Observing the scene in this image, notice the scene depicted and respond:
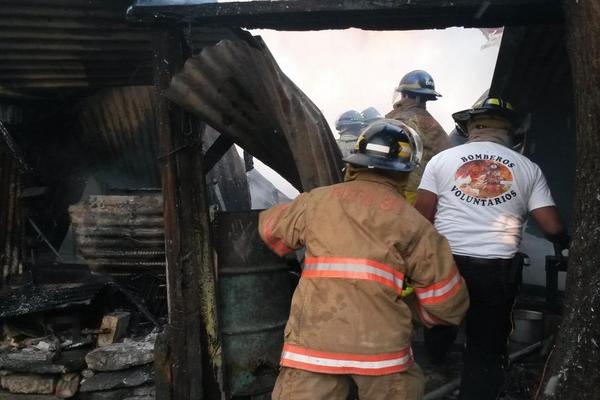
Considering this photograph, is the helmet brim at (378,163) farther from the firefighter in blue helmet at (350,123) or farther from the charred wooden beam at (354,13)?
the firefighter in blue helmet at (350,123)

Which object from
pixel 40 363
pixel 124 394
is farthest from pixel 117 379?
pixel 40 363

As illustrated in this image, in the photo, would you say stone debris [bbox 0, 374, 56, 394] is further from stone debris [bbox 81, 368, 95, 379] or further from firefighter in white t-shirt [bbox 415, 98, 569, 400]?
firefighter in white t-shirt [bbox 415, 98, 569, 400]

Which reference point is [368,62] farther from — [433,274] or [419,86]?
[433,274]

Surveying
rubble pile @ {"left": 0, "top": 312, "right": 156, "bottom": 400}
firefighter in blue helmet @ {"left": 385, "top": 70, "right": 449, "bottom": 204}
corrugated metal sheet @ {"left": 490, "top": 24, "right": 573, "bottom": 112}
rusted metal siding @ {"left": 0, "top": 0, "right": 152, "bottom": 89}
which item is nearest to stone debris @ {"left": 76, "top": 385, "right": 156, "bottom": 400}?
rubble pile @ {"left": 0, "top": 312, "right": 156, "bottom": 400}

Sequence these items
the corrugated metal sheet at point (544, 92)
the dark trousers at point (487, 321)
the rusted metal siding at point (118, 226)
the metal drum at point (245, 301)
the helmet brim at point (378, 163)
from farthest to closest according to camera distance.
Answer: the rusted metal siding at point (118, 226) < the corrugated metal sheet at point (544, 92) < the metal drum at point (245, 301) < the dark trousers at point (487, 321) < the helmet brim at point (378, 163)

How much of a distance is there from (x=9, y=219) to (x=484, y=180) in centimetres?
535

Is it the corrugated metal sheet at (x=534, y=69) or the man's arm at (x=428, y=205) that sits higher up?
the corrugated metal sheet at (x=534, y=69)

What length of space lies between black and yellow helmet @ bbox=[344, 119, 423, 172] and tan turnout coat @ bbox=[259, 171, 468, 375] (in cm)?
15

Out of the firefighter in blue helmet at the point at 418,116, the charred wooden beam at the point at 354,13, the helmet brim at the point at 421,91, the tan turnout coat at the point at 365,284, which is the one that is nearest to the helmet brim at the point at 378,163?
the tan turnout coat at the point at 365,284

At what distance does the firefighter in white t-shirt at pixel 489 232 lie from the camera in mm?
3449

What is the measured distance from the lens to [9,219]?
6109mm

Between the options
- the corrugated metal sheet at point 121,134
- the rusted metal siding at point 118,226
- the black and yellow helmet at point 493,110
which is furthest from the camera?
the corrugated metal sheet at point 121,134

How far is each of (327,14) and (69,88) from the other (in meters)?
3.75

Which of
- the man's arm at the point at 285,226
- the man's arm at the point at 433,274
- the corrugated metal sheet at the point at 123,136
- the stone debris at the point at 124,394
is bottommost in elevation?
the stone debris at the point at 124,394
